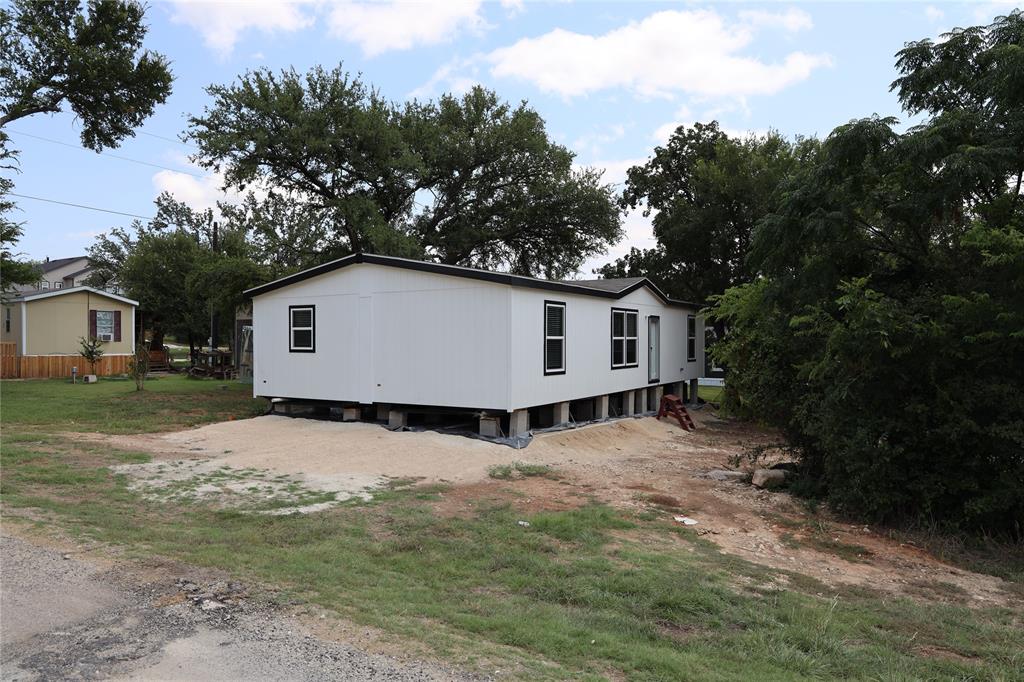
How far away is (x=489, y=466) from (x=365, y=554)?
16.6 feet

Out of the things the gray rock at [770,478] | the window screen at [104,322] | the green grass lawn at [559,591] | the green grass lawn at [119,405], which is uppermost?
the window screen at [104,322]

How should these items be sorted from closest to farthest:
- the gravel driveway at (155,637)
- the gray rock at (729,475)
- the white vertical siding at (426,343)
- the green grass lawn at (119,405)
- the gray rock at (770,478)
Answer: the gravel driveway at (155,637)
the gray rock at (770,478)
the gray rock at (729,475)
the white vertical siding at (426,343)
the green grass lawn at (119,405)

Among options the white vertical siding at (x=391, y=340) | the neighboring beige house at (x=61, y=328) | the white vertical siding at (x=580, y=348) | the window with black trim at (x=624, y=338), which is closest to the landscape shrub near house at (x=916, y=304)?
the white vertical siding at (x=580, y=348)

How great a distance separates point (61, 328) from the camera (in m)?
25.8

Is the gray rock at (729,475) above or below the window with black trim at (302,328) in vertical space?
below

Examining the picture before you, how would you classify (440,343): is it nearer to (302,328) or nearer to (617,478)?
(302,328)

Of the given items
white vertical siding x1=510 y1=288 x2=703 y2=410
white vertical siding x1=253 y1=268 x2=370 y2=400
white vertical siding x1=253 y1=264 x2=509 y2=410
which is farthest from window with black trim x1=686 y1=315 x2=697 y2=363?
white vertical siding x1=253 y1=268 x2=370 y2=400

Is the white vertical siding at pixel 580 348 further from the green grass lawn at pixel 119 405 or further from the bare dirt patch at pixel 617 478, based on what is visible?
the green grass lawn at pixel 119 405

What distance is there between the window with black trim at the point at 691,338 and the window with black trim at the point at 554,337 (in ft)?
29.0

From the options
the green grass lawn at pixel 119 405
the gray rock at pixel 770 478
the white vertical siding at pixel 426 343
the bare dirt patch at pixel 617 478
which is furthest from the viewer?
the green grass lawn at pixel 119 405

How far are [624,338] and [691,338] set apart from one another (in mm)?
5902

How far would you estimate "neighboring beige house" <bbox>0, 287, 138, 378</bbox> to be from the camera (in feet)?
81.6

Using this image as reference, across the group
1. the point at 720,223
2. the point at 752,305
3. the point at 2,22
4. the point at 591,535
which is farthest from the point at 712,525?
the point at 2,22

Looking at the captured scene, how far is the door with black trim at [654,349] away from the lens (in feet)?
60.1
